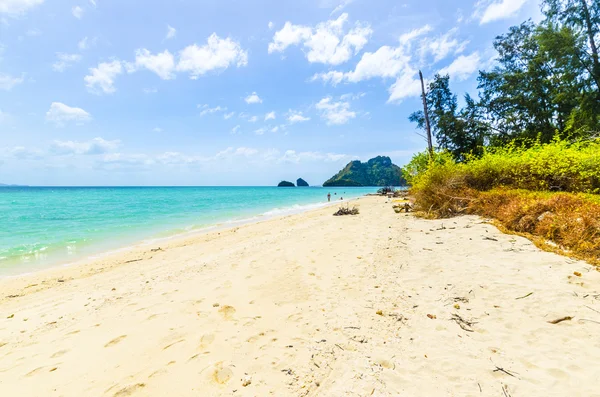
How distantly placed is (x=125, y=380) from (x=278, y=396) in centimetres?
166

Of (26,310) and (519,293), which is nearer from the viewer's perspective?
(519,293)

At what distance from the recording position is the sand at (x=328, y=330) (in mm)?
2406

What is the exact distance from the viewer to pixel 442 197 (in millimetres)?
10812

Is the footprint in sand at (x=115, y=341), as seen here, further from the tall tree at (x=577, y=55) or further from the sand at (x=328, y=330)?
the tall tree at (x=577, y=55)

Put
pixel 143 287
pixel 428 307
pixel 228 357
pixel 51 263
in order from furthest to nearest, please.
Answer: pixel 51 263
pixel 143 287
pixel 428 307
pixel 228 357

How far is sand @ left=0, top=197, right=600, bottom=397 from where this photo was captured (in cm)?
241

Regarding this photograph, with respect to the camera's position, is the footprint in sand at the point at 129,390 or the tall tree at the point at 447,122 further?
the tall tree at the point at 447,122

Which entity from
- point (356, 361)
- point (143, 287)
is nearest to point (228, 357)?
point (356, 361)

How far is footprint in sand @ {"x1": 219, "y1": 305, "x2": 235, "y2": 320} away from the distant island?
507 ft

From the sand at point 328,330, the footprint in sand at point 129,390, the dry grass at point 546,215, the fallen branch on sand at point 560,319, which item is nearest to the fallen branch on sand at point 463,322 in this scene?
the sand at point 328,330

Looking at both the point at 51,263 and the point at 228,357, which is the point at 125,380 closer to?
the point at 228,357

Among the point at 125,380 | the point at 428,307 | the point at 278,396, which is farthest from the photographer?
the point at 428,307

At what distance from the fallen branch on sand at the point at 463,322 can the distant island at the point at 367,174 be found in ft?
507

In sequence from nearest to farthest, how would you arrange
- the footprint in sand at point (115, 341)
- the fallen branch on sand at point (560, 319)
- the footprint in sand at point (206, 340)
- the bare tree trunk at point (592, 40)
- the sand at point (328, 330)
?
the sand at point (328, 330) → the fallen branch on sand at point (560, 319) → the footprint in sand at point (206, 340) → the footprint in sand at point (115, 341) → the bare tree trunk at point (592, 40)
